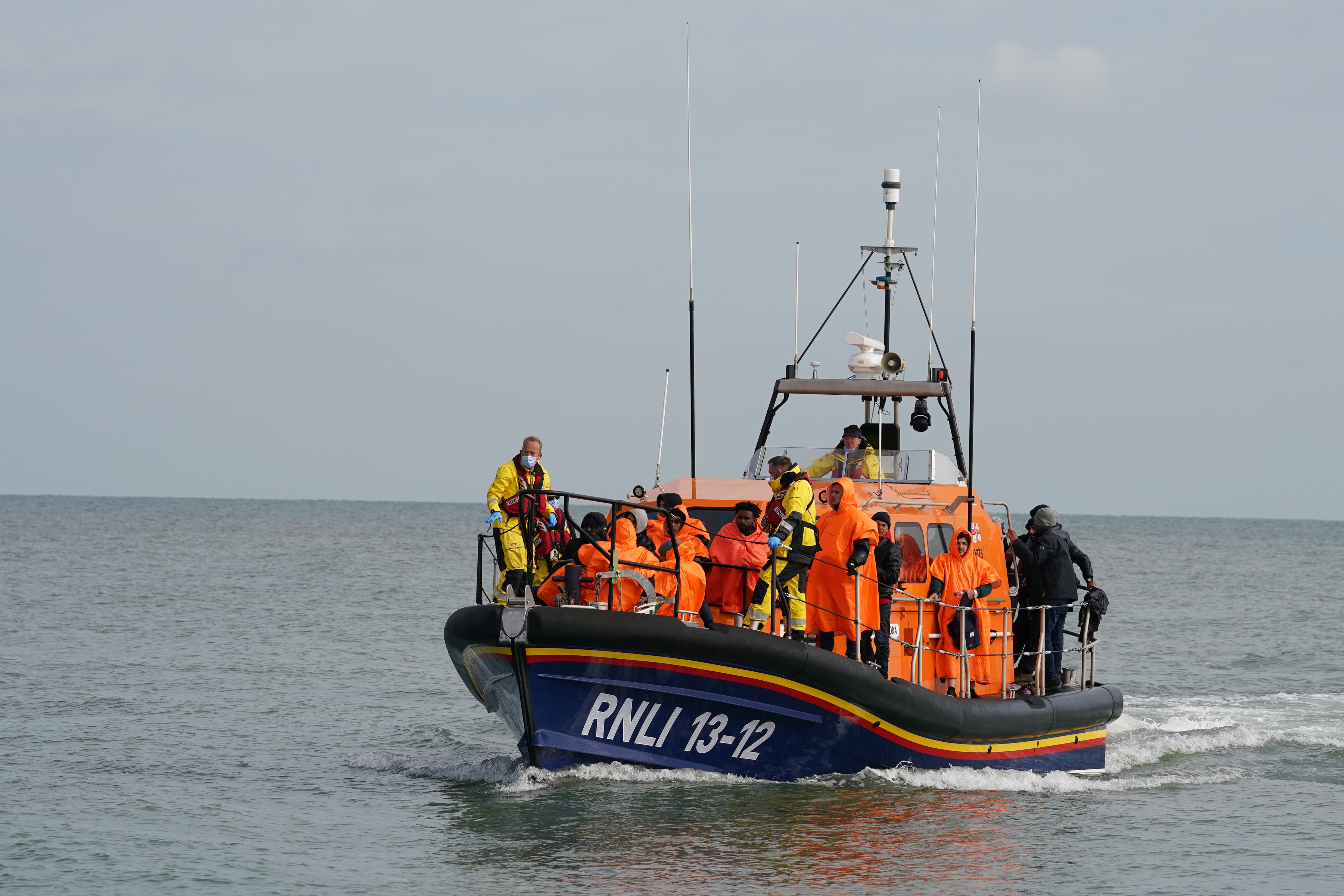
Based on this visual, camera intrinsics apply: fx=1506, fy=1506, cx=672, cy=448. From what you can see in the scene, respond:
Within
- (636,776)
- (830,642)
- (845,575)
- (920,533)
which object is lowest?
(636,776)

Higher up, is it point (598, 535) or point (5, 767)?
point (598, 535)

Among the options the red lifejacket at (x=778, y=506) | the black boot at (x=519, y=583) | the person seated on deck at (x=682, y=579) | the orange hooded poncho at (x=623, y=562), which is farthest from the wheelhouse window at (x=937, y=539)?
the black boot at (x=519, y=583)

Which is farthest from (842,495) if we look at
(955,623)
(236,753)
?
(236,753)

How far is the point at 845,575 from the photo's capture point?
930 cm

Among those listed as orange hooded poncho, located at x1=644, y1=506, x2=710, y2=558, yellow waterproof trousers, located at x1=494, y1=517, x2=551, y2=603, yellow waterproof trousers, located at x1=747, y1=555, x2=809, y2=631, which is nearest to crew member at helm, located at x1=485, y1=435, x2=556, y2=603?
yellow waterproof trousers, located at x1=494, y1=517, x2=551, y2=603

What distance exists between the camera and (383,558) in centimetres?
4531

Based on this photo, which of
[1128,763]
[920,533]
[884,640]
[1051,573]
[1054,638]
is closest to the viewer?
[884,640]

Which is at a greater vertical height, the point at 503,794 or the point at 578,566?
the point at 578,566

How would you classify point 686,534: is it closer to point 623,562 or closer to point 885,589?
point 623,562

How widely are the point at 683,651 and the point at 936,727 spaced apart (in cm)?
191

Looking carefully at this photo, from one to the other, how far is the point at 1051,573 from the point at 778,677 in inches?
113

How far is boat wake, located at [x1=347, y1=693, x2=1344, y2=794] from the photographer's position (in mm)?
9250

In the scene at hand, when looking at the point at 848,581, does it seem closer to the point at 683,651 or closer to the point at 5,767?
the point at 683,651

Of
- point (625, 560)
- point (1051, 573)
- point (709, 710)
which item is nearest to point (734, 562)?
point (625, 560)
